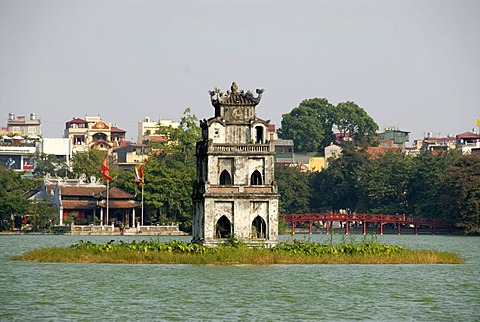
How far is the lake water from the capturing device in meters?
42.6

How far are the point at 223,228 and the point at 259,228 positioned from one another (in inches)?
68.6

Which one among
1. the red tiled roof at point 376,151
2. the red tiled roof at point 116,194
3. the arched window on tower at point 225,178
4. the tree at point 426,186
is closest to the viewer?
the arched window on tower at point 225,178

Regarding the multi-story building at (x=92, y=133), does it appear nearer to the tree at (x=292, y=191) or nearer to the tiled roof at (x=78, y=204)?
the tree at (x=292, y=191)

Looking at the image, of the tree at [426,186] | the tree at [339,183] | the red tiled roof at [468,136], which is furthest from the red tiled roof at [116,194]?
the red tiled roof at [468,136]

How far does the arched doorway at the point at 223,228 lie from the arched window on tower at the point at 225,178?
167 centimetres

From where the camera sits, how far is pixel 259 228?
6134 cm

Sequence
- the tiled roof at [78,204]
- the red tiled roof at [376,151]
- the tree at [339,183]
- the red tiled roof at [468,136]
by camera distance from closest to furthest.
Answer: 1. the tiled roof at [78,204]
2. the tree at [339,183]
3. the red tiled roof at [376,151]
4. the red tiled roof at [468,136]

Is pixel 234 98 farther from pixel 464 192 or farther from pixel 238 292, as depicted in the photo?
pixel 464 192

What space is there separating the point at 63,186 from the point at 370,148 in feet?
155

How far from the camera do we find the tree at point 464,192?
10206 cm

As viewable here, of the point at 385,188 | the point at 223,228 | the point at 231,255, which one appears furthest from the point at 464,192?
the point at 231,255

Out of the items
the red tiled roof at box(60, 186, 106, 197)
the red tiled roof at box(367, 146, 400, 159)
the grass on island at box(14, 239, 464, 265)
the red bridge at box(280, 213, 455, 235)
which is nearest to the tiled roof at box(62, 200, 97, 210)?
the red tiled roof at box(60, 186, 106, 197)

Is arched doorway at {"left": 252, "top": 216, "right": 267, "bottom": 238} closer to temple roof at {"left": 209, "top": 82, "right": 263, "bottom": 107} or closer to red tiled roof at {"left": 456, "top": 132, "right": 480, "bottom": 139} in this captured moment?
temple roof at {"left": 209, "top": 82, "right": 263, "bottom": 107}

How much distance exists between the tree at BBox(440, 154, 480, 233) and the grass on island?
138 ft
